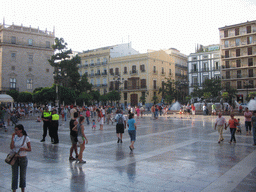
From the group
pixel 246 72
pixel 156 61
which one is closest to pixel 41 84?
pixel 156 61

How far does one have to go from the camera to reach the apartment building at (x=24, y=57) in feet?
161

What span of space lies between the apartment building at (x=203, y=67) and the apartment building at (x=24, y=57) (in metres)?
32.6

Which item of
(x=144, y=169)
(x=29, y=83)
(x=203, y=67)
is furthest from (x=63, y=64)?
(x=144, y=169)

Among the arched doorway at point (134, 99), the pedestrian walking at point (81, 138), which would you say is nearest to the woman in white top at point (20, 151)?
the pedestrian walking at point (81, 138)

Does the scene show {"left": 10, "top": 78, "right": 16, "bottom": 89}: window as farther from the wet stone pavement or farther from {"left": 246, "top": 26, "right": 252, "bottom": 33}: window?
{"left": 246, "top": 26, "right": 252, "bottom": 33}: window

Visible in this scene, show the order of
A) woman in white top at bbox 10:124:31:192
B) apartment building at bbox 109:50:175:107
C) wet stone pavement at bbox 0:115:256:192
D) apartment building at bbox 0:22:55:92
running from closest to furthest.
A: woman in white top at bbox 10:124:31:192, wet stone pavement at bbox 0:115:256:192, apartment building at bbox 0:22:55:92, apartment building at bbox 109:50:175:107

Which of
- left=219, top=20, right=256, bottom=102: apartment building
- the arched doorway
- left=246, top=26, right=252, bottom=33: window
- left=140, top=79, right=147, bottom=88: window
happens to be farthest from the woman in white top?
left=246, top=26, right=252, bottom=33: window

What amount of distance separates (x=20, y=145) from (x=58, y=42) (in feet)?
128

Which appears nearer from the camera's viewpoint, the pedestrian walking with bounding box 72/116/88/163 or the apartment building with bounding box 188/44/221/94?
the pedestrian walking with bounding box 72/116/88/163

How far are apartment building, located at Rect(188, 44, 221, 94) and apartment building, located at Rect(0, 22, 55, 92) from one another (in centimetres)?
3260

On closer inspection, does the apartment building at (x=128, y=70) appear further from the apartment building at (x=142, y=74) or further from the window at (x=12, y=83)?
the window at (x=12, y=83)

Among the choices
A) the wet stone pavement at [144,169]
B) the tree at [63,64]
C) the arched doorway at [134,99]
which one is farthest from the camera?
the arched doorway at [134,99]

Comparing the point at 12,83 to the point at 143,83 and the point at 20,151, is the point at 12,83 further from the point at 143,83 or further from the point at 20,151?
the point at 20,151

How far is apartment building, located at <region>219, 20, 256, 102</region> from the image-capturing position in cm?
4641
